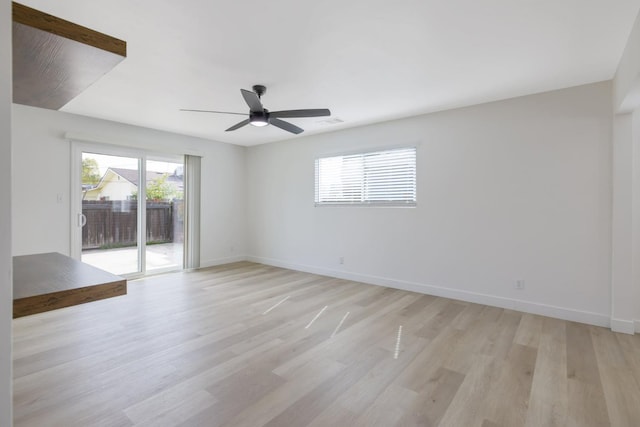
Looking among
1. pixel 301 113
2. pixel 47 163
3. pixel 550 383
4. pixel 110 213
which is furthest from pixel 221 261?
pixel 550 383

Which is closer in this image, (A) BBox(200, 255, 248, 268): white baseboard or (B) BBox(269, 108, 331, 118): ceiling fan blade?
(B) BBox(269, 108, 331, 118): ceiling fan blade

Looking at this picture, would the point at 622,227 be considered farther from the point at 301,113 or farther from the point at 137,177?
the point at 137,177

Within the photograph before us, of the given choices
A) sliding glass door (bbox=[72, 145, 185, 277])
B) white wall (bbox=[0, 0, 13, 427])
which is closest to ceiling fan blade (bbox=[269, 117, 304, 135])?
white wall (bbox=[0, 0, 13, 427])

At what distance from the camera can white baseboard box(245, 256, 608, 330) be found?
331cm

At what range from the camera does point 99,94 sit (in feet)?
11.9

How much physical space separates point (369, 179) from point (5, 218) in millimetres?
4609

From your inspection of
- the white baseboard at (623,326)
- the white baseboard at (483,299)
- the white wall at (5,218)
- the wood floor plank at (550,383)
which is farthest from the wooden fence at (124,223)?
the white baseboard at (623,326)

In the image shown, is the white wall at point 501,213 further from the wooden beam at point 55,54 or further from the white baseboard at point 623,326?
the wooden beam at point 55,54

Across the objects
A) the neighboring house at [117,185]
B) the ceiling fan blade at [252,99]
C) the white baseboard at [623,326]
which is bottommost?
the white baseboard at [623,326]

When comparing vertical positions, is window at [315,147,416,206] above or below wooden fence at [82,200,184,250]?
above

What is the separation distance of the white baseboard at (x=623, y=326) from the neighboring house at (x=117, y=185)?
657 centimetres

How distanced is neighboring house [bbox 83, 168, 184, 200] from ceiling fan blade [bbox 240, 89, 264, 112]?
10.5 feet

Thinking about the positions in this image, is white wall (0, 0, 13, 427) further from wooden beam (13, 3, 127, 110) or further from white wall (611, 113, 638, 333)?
white wall (611, 113, 638, 333)

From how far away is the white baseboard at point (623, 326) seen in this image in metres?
3.04
